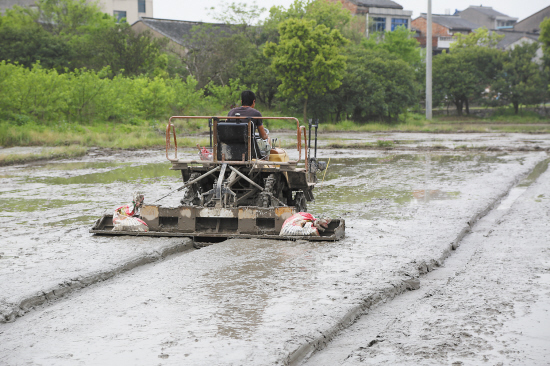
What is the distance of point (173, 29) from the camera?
6156cm

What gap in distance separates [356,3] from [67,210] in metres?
79.2

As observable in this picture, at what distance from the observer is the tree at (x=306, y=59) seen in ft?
144

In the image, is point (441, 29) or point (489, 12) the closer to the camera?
point (441, 29)

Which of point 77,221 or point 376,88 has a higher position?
point 376,88

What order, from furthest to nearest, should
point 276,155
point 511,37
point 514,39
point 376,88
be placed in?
point 511,37, point 514,39, point 376,88, point 276,155

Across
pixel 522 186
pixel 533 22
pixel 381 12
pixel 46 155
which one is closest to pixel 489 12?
pixel 533 22

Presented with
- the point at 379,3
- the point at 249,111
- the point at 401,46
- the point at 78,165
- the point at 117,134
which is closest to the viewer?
the point at 249,111

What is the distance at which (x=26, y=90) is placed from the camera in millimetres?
30766

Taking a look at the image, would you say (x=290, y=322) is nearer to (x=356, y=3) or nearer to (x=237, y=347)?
(x=237, y=347)

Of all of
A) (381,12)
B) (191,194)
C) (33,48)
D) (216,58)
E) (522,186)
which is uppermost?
(381,12)

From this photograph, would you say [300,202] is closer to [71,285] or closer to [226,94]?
[71,285]

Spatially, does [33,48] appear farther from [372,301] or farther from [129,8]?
[372,301]

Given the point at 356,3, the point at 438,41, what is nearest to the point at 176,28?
the point at 356,3

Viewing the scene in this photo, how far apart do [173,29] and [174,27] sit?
53 centimetres
